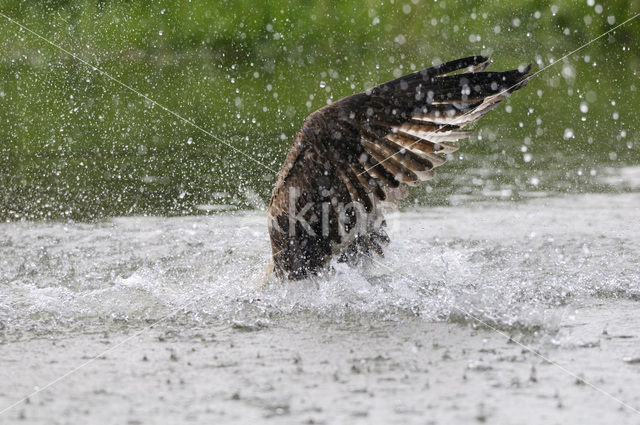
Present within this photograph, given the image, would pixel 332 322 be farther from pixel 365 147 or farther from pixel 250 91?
pixel 250 91

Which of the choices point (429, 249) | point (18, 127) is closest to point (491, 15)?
point (18, 127)

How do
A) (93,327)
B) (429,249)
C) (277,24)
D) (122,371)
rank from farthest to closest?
(277,24)
(429,249)
(93,327)
(122,371)

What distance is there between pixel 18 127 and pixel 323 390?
32.4 feet

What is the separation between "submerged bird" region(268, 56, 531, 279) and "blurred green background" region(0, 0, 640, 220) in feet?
9.12

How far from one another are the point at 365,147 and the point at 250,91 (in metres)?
9.89

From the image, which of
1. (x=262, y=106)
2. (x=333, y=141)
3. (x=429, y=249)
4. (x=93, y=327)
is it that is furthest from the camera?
(x=262, y=106)

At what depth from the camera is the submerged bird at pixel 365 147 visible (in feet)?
17.0

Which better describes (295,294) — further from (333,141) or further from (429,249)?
(429,249)

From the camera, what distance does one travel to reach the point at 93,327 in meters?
4.87

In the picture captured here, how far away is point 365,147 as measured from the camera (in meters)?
5.37
